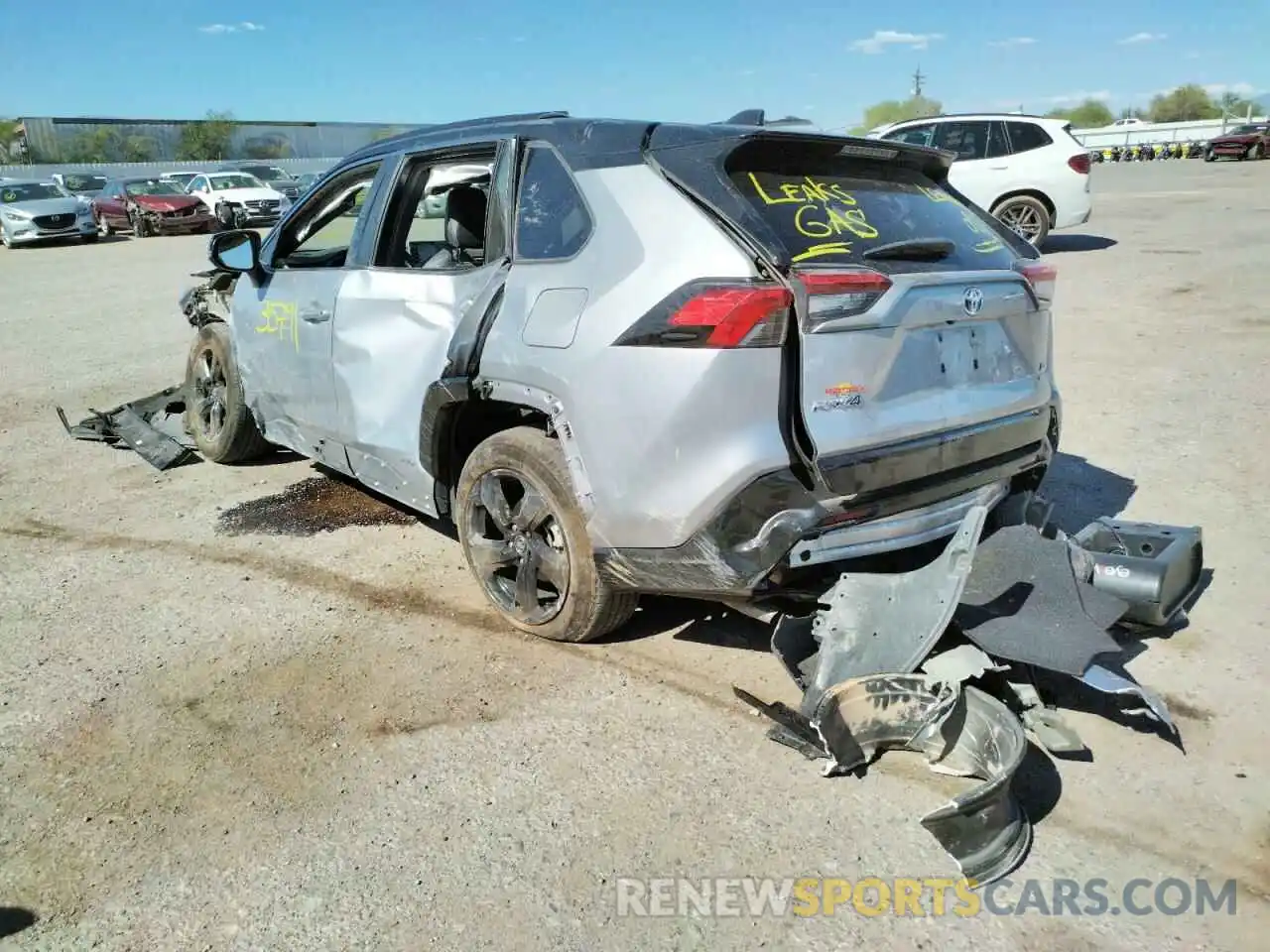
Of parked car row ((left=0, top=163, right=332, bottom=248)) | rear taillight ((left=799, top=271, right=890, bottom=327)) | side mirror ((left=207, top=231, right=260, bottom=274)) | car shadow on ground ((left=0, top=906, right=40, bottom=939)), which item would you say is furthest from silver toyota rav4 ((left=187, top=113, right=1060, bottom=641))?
parked car row ((left=0, top=163, right=332, bottom=248))

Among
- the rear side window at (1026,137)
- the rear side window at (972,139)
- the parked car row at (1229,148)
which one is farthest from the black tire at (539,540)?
the parked car row at (1229,148)

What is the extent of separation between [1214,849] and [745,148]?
238 centimetres

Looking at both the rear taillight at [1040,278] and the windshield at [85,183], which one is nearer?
the rear taillight at [1040,278]

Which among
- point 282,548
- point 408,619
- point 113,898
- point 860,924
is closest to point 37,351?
point 282,548

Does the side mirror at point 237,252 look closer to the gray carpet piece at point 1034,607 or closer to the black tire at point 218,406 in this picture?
the black tire at point 218,406

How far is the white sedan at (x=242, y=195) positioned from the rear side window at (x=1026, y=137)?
18.4 meters

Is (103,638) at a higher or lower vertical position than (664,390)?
lower

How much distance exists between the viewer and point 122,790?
2.88 metres

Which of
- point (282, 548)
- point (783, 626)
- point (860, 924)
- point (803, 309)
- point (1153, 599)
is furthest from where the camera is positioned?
point (282, 548)

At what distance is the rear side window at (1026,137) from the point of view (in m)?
13.6

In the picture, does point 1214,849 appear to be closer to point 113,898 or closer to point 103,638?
point 113,898

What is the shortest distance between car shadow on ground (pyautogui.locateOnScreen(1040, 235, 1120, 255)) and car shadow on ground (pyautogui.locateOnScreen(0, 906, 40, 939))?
1464 cm

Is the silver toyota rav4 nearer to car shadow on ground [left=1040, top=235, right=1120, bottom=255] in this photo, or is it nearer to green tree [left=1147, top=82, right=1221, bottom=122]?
car shadow on ground [left=1040, top=235, right=1120, bottom=255]

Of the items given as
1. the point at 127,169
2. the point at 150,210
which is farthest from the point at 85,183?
the point at 127,169
